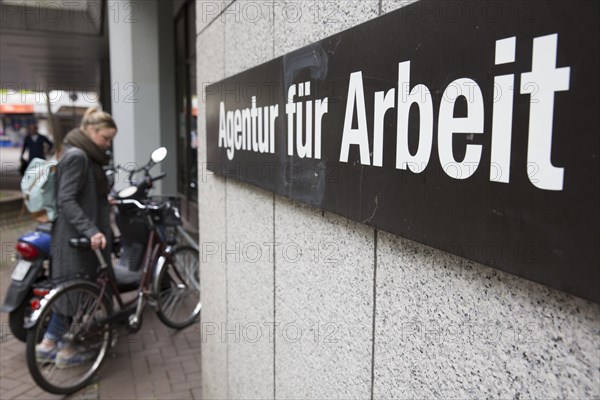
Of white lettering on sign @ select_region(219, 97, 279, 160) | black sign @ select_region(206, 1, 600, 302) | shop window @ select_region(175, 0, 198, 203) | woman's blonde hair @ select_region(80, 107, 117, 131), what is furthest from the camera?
shop window @ select_region(175, 0, 198, 203)

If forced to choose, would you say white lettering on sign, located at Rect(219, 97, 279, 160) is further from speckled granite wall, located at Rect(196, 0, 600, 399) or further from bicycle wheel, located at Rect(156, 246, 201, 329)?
bicycle wheel, located at Rect(156, 246, 201, 329)

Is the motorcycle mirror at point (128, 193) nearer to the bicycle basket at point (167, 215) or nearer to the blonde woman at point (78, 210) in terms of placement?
the bicycle basket at point (167, 215)

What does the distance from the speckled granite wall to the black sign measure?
0.08m

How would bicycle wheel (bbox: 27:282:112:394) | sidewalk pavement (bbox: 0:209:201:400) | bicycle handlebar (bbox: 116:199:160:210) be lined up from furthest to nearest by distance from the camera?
1. bicycle handlebar (bbox: 116:199:160:210)
2. sidewalk pavement (bbox: 0:209:201:400)
3. bicycle wheel (bbox: 27:282:112:394)

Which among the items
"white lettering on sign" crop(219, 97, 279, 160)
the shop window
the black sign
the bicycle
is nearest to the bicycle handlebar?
the bicycle

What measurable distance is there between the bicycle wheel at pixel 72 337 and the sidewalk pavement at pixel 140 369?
0.36 feet

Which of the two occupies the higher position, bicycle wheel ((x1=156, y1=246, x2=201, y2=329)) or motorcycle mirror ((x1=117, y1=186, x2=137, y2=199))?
motorcycle mirror ((x1=117, y1=186, x2=137, y2=199))

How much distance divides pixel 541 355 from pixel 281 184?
3.40ft

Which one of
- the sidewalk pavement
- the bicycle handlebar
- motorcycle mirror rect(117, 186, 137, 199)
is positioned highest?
motorcycle mirror rect(117, 186, 137, 199)

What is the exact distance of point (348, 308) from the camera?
1.37 meters

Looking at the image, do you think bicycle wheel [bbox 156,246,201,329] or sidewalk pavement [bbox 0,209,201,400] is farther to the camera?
bicycle wheel [bbox 156,246,201,329]

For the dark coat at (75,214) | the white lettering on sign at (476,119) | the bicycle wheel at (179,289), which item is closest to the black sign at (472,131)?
the white lettering on sign at (476,119)

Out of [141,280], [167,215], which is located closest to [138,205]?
[167,215]

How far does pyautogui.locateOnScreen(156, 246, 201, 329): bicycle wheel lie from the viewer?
4.29m
